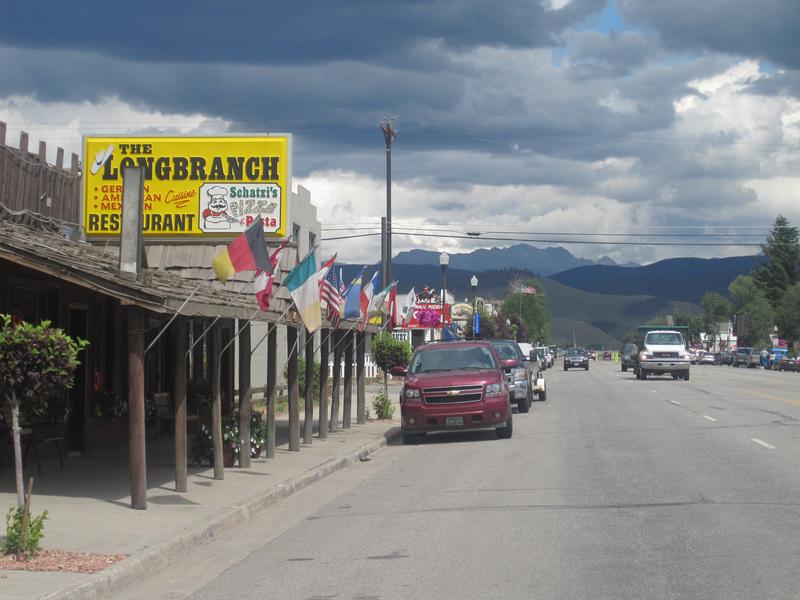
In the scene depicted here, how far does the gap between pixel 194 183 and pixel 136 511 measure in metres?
11.1

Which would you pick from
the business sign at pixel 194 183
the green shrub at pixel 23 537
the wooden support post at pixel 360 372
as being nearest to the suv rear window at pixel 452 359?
the wooden support post at pixel 360 372

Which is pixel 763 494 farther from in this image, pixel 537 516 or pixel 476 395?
pixel 476 395

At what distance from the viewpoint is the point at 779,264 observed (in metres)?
145

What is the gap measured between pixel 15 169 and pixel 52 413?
3.72 meters

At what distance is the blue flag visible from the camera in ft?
71.8

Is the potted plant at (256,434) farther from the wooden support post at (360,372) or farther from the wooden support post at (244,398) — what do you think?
the wooden support post at (360,372)

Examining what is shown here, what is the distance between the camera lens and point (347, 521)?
1182cm

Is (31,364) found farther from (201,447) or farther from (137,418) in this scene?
(201,447)

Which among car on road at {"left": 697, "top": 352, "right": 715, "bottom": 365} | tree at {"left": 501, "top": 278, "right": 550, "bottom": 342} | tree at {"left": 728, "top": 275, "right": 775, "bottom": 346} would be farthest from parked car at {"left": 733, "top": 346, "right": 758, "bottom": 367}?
tree at {"left": 728, "top": 275, "right": 775, "bottom": 346}

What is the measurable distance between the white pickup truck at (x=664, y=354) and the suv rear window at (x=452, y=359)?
30663 millimetres

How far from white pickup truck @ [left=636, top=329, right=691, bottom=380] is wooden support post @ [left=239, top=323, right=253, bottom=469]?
125 ft

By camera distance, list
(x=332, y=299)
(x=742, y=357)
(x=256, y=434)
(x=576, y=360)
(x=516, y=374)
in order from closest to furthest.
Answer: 1. (x=256, y=434)
2. (x=332, y=299)
3. (x=516, y=374)
4. (x=576, y=360)
5. (x=742, y=357)

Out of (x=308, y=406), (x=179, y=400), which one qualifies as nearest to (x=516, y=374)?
(x=308, y=406)

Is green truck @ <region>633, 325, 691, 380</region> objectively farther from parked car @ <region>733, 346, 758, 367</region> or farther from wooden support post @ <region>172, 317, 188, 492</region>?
parked car @ <region>733, 346, 758, 367</region>
